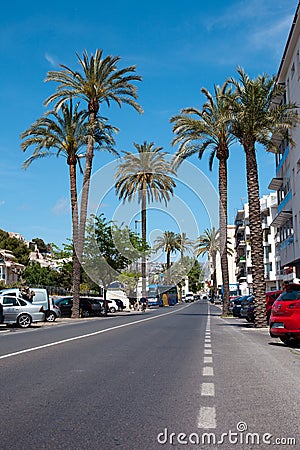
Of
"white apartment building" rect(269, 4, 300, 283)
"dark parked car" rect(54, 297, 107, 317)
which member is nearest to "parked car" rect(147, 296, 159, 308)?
"white apartment building" rect(269, 4, 300, 283)

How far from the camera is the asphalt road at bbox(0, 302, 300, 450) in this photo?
6.10 metres

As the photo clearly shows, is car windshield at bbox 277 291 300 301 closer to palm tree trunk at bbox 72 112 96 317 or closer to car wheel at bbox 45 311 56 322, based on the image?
car wheel at bbox 45 311 56 322

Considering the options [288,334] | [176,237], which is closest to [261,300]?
[288,334]

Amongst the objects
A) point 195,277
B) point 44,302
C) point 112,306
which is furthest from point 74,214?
point 195,277

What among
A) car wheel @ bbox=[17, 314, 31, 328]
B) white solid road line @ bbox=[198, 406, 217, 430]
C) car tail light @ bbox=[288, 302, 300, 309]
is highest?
car tail light @ bbox=[288, 302, 300, 309]

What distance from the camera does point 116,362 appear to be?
12.7 metres

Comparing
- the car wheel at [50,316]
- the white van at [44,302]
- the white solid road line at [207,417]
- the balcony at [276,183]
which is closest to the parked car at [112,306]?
the balcony at [276,183]

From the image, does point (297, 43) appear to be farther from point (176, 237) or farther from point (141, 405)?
point (176, 237)

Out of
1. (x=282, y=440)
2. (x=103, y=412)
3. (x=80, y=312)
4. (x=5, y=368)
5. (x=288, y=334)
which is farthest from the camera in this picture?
(x=80, y=312)

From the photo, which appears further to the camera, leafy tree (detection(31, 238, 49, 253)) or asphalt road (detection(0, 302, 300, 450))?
leafy tree (detection(31, 238, 49, 253))

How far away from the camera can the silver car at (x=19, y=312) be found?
96.3 feet

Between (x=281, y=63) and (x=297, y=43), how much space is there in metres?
4.47

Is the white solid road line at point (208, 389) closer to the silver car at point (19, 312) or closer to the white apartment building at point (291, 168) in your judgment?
the silver car at point (19, 312)

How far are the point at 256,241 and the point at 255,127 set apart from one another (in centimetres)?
535
